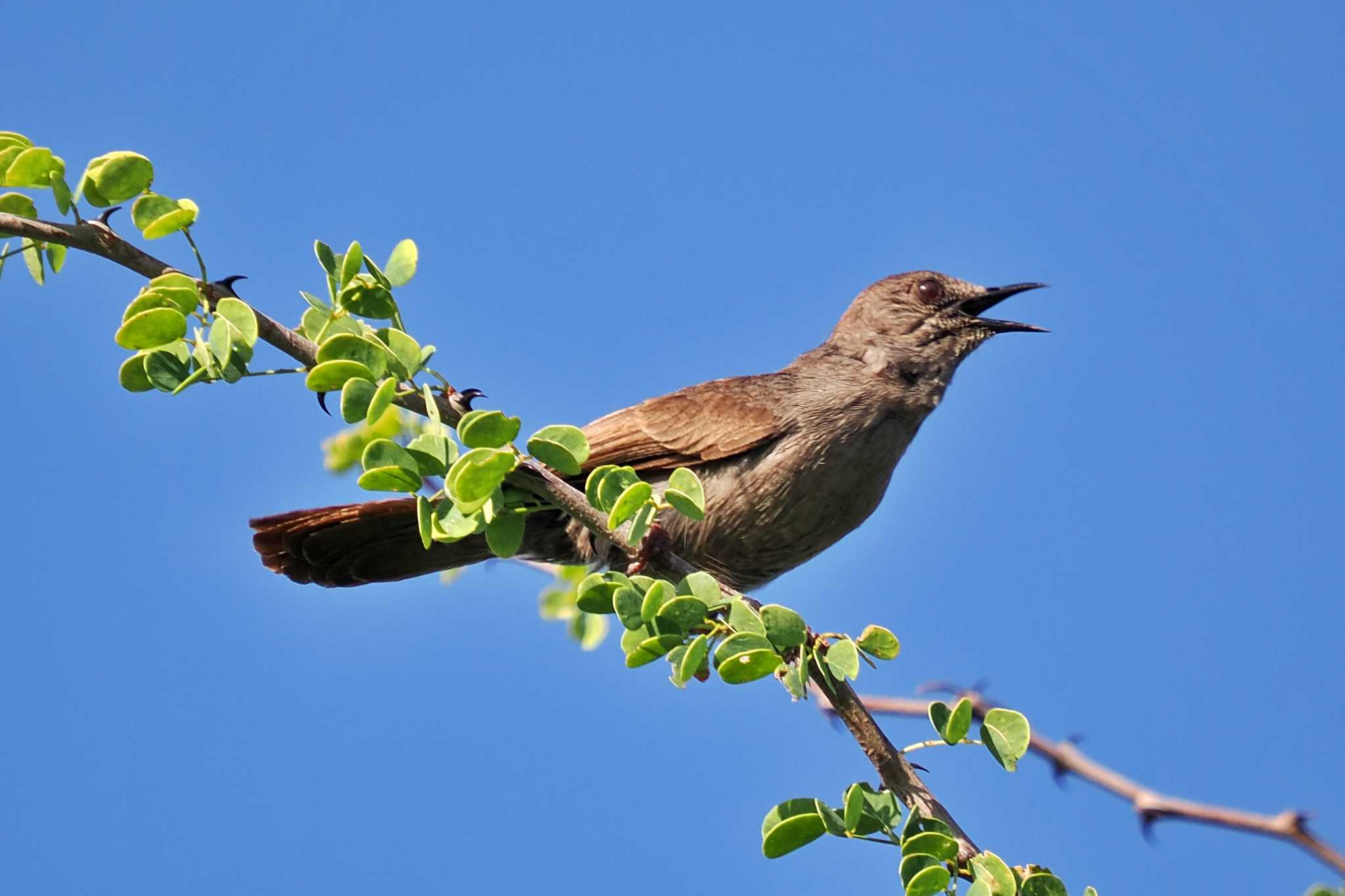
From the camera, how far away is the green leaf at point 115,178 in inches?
120

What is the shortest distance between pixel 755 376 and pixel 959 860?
3.22 metres

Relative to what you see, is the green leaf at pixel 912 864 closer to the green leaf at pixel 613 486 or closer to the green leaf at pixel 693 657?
the green leaf at pixel 693 657

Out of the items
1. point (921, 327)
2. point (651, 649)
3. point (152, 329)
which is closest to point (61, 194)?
point (152, 329)

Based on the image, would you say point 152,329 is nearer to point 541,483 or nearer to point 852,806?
point 541,483

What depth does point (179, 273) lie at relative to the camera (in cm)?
302

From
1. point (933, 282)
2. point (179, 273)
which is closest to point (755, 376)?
point (933, 282)

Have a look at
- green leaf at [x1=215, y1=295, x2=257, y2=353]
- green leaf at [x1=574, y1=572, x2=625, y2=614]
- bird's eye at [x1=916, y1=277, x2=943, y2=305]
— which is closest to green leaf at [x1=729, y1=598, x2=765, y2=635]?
green leaf at [x1=574, y1=572, x2=625, y2=614]

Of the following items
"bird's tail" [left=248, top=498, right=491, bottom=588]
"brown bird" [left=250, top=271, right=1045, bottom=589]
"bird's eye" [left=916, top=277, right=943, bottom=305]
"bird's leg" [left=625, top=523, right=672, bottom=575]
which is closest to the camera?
"bird's leg" [left=625, top=523, right=672, bottom=575]

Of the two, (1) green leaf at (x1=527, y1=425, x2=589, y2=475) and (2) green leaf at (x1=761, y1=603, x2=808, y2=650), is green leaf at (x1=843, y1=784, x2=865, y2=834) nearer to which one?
(2) green leaf at (x1=761, y1=603, x2=808, y2=650)

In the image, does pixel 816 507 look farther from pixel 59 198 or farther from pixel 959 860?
pixel 59 198

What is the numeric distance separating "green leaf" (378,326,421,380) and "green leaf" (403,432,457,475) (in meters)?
0.17

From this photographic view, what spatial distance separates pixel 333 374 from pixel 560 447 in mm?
539

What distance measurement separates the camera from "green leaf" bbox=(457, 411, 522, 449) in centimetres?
292

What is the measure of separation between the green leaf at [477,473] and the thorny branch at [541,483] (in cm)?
30
